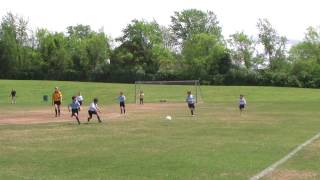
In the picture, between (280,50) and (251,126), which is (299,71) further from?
(251,126)

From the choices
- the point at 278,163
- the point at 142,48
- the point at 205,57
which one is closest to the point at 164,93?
the point at 205,57

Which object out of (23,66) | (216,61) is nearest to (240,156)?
(216,61)

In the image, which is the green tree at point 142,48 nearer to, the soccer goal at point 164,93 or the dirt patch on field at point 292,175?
the soccer goal at point 164,93

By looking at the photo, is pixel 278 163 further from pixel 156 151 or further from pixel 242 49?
pixel 242 49

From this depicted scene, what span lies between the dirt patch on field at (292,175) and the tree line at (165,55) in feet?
296

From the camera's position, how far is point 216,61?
377 ft

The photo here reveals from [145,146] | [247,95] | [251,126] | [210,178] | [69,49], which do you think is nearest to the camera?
[210,178]

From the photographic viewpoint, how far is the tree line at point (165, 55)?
357 ft

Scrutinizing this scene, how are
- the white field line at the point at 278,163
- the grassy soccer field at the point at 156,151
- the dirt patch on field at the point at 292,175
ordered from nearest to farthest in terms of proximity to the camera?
1. the dirt patch on field at the point at 292,175
2. the white field line at the point at 278,163
3. the grassy soccer field at the point at 156,151

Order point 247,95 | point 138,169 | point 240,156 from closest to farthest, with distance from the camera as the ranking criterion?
point 138,169 < point 240,156 < point 247,95

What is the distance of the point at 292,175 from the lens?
13664 millimetres

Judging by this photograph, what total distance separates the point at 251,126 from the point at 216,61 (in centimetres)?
8688

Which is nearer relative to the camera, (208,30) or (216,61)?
(216,61)

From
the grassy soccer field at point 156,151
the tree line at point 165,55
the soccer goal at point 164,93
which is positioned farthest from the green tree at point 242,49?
the grassy soccer field at point 156,151
